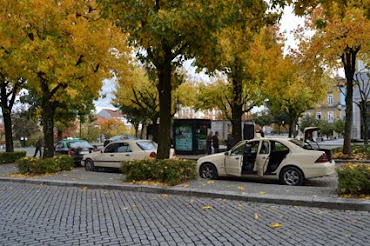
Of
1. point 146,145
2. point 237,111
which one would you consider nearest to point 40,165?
point 146,145

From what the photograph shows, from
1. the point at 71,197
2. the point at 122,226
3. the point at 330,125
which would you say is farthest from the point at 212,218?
the point at 330,125

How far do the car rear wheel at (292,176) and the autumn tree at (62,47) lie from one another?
828 centimetres

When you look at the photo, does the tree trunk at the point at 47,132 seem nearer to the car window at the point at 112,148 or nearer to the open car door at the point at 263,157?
the car window at the point at 112,148

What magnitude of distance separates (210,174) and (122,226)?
5722mm

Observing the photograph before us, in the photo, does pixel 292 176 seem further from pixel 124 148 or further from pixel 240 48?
pixel 124 148

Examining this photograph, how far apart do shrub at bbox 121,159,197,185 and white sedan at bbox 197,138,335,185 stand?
0.93m

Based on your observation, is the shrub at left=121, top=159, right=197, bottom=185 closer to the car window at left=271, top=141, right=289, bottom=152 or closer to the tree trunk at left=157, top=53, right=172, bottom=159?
the tree trunk at left=157, top=53, right=172, bottom=159

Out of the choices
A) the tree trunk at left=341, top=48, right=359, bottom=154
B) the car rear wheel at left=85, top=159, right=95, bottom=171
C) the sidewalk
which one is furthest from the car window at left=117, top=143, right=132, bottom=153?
the tree trunk at left=341, top=48, right=359, bottom=154

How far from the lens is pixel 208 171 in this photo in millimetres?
11500

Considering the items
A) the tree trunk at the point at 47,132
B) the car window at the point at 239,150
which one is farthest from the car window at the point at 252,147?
the tree trunk at the point at 47,132

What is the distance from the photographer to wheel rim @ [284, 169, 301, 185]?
385 inches

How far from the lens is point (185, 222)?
6262 millimetres

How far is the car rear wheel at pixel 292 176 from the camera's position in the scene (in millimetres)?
9717

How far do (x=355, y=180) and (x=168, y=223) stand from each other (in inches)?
158
